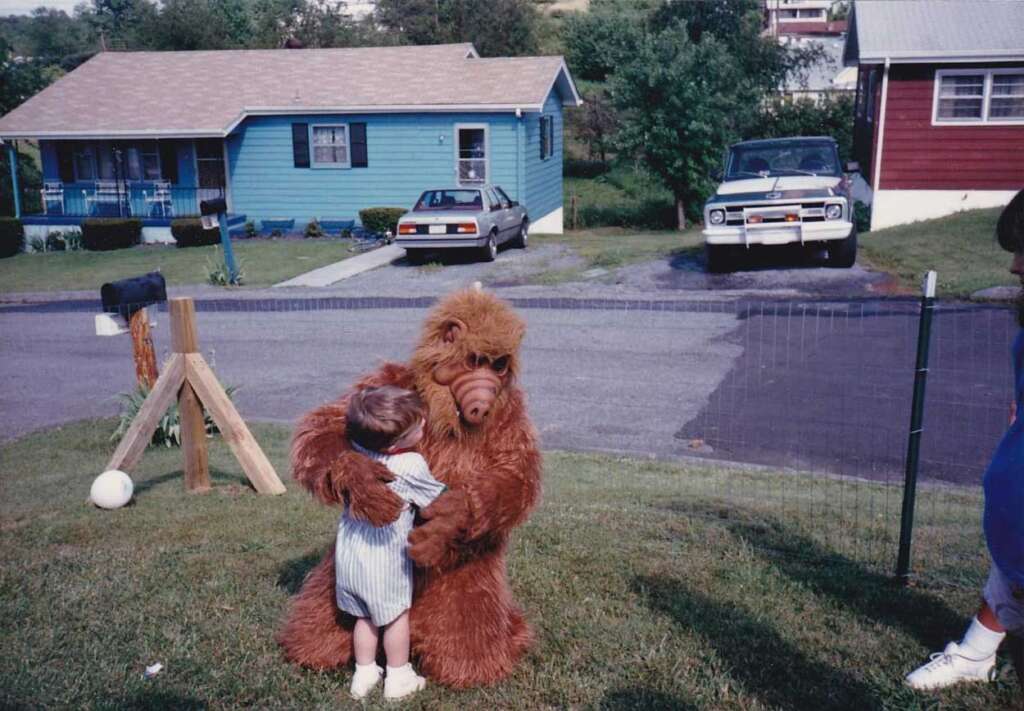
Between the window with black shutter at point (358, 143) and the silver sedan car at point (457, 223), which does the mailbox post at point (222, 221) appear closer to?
the silver sedan car at point (457, 223)

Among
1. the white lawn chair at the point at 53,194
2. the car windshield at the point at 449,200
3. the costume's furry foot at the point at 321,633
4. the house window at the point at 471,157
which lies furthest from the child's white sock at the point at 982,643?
the white lawn chair at the point at 53,194

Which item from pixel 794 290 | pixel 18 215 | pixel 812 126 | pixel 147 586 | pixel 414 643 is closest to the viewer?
pixel 414 643

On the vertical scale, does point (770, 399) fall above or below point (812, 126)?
below

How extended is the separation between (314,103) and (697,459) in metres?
19.9

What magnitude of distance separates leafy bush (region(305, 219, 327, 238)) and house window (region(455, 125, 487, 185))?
396 centimetres

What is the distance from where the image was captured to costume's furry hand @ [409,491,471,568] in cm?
299

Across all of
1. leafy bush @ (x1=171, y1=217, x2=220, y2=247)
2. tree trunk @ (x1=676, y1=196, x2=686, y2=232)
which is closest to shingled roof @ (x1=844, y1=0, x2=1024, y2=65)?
tree trunk @ (x1=676, y1=196, x2=686, y2=232)

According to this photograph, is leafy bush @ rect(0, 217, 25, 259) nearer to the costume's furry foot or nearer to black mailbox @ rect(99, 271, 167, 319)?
black mailbox @ rect(99, 271, 167, 319)

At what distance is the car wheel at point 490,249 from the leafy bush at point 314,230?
691cm

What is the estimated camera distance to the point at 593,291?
15.5m

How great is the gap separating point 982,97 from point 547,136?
11099 millimetres

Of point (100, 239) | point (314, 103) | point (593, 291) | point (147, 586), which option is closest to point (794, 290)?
point (593, 291)

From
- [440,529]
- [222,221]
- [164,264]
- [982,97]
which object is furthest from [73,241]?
[440,529]

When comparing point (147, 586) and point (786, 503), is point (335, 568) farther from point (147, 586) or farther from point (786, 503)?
point (786, 503)
